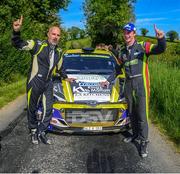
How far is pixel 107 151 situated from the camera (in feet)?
21.6

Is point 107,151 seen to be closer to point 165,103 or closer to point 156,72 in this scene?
point 165,103

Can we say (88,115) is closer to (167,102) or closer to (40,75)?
(40,75)

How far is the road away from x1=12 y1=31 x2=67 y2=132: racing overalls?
1.65ft

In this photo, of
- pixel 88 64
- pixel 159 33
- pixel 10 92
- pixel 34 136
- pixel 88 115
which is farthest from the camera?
pixel 10 92

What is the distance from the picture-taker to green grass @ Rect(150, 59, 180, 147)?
7.96m

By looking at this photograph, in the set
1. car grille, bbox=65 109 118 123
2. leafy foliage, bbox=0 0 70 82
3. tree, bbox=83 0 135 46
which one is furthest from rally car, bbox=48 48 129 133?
tree, bbox=83 0 135 46

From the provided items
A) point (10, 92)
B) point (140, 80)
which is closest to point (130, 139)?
point (140, 80)

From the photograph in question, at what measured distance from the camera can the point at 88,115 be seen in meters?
7.22

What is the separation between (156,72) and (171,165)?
245 inches

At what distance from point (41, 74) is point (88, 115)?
1163 mm

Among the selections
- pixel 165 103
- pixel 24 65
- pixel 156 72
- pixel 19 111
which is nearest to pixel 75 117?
pixel 165 103

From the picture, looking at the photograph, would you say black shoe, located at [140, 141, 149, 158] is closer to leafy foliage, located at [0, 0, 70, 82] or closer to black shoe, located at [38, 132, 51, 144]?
black shoe, located at [38, 132, 51, 144]

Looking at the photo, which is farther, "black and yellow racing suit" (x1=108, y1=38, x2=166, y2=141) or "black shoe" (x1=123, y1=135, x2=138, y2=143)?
"black shoe" (x1=123, y1=135, x2=138, y2=143)

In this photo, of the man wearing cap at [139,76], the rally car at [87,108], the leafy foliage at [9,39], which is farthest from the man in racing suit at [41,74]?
the leafy foliage at [9,39]
